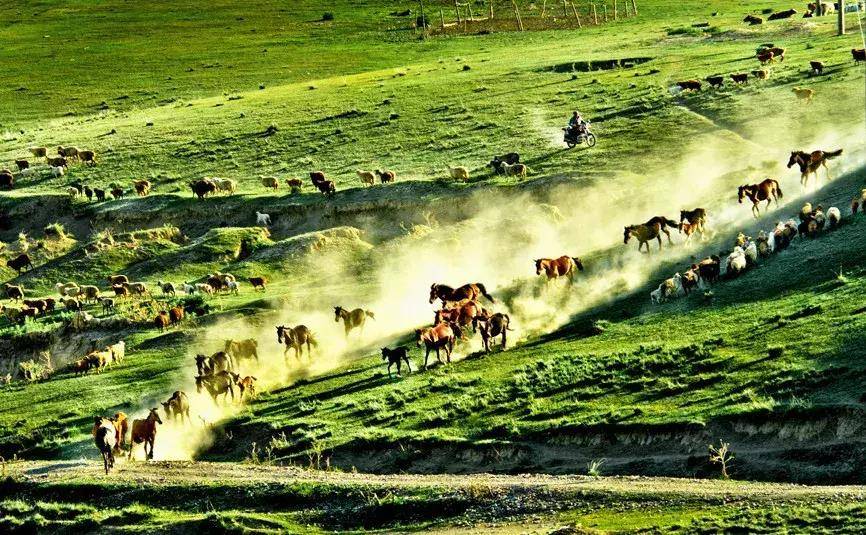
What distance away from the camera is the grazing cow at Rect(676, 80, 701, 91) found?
244 feet

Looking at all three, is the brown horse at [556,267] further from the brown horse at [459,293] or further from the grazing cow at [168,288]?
the grazing cow at [168,288]

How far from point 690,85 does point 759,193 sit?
26861 mm

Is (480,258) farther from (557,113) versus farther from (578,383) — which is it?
(557,113)

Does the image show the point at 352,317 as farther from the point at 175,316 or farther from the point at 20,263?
the point at 20,263

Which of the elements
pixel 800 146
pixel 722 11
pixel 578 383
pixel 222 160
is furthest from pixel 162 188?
pixel 722 11

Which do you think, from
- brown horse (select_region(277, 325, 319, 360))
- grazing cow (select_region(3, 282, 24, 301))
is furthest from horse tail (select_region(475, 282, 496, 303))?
grazing cow (select_region(3, 282, 24, 301))

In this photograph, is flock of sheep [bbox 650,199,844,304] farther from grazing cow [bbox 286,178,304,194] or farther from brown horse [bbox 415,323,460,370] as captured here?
grazing cow [bbox 286,178,304,194]

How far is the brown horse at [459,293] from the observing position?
149ft

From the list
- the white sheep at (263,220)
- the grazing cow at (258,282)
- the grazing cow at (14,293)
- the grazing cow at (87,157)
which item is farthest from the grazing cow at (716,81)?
the grazing cow at (14,293)

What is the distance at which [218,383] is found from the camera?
3975 centimetres

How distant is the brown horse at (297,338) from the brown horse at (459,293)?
16.2ft

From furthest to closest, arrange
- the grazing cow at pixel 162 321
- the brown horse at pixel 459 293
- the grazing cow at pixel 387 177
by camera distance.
→ the grazing cow at pixel 387 177 → the grazing cow at pixel 162 321 → the brown horse at pixel 459 293

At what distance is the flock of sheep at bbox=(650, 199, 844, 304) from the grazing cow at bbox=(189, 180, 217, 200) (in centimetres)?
3261

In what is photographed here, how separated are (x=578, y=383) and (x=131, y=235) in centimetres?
3571
